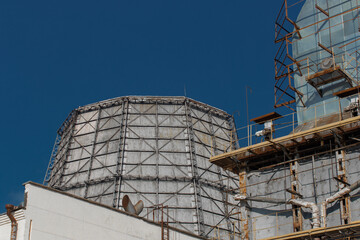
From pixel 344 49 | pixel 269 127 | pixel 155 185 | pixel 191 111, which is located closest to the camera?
pixel 269 127

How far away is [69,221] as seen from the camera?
76.4 feet

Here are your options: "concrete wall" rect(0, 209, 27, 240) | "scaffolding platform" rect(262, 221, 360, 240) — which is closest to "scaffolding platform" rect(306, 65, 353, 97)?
"scaffolding platform" rect(262, 221, 360, 240)

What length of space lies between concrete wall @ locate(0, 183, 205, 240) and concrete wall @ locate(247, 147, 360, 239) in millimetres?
4343

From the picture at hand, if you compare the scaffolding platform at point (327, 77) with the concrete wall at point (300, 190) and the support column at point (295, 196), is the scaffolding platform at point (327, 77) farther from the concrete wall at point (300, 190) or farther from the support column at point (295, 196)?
the support column at point (295, 196)

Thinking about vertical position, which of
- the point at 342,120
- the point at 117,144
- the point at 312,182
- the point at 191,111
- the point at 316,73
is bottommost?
the point at 312,182

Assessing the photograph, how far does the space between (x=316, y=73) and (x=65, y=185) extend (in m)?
23.8

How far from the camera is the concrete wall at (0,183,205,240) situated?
865 inches

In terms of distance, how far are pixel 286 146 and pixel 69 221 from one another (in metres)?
8.94

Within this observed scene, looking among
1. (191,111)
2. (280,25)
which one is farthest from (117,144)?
(280,25)

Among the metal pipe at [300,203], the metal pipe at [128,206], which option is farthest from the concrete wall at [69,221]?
the metal pipe at [300,203]

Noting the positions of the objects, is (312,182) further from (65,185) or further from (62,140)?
(62,140)

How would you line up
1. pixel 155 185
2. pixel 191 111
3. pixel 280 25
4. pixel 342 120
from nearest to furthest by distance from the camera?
pixel 342 120, pixel 280 25, pixel 155 185, pixel 191 111

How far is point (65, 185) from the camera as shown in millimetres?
46562

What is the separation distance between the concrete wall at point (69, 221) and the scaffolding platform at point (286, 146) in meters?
4.43
